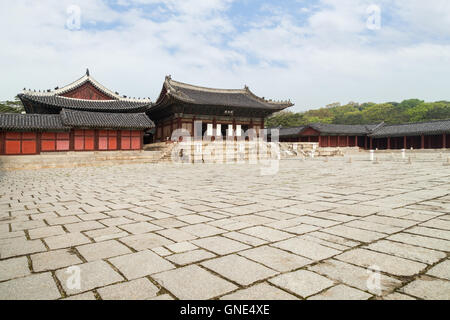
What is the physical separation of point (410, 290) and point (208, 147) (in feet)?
67.6

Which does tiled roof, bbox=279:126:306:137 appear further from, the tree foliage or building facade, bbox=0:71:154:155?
building facade, bbox=0:71:154:155

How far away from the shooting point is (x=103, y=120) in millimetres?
21641

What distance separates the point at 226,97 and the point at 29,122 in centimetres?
1801

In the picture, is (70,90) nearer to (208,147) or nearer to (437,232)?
(208,147)

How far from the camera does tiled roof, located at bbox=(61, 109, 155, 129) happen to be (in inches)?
798

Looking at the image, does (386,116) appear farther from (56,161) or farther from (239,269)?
(239,269)

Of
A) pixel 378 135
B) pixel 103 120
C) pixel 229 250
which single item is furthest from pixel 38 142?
pixel 378 135

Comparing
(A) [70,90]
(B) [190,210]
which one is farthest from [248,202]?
(A) [70,90]

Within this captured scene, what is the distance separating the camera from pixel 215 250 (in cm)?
266

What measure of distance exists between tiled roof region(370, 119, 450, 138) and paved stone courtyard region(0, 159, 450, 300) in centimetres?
3379

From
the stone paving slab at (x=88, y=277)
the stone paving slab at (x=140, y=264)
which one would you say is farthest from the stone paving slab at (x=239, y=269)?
the stone paving slab at (x=88, y=277)

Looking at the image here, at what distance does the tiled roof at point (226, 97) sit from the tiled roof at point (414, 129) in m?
16.3

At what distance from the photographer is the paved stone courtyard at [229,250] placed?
1927 millimetres

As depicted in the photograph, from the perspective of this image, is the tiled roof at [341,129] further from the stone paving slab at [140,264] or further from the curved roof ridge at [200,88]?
the stone paving slab at [140,264]
